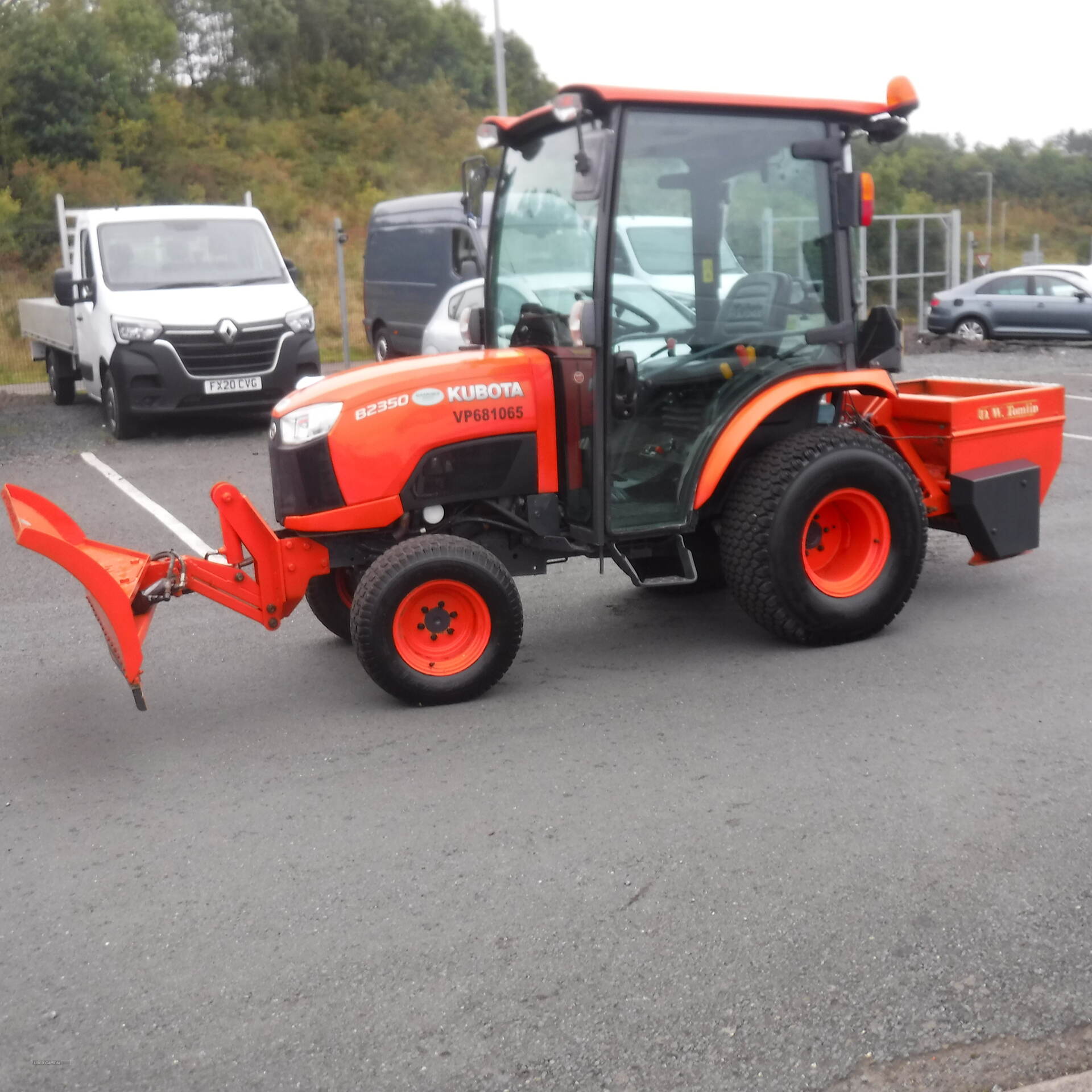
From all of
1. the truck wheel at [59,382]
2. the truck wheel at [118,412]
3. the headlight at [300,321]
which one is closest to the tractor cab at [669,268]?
the headlight at [300,321]

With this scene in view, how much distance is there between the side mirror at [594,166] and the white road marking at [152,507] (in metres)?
3.06

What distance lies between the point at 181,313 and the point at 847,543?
29.1ft

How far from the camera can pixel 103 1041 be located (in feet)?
10.3

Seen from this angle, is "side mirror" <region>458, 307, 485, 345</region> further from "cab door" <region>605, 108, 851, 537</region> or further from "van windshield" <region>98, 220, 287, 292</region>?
"van windshield" <region>98, 220, 287, 292</region>

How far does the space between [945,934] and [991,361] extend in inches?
672

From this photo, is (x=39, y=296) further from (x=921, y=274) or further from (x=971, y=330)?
(x=971, y=330)

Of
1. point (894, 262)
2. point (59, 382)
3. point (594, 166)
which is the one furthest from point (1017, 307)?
point (594, 166)

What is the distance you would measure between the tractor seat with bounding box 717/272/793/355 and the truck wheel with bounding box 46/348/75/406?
40.9 feet

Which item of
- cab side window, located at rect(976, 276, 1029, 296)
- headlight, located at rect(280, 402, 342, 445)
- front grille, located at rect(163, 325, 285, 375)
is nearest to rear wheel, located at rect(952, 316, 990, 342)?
cab side window, located at rect(976, 276, 1029, 296)

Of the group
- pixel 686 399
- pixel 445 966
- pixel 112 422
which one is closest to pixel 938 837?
pixel 445 966

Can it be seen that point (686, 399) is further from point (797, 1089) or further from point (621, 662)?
point (797, 1089)

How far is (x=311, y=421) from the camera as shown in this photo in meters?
5.35

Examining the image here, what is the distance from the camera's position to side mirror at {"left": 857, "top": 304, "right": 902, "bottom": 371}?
602 centimetres

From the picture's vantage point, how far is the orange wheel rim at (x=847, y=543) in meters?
6.04
